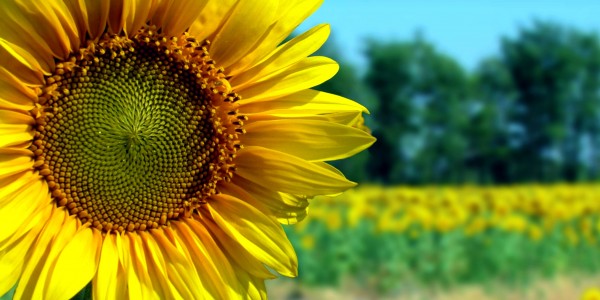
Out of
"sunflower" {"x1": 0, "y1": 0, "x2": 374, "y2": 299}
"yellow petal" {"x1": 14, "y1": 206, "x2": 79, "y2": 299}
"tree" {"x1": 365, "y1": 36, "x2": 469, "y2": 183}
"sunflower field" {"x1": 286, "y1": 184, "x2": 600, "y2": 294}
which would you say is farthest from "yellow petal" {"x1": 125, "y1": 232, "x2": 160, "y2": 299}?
"tree" {"x1": 365, "y1": 36, "x2": 469, "y2": 183}

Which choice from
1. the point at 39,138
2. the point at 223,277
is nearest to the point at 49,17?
the point at 39,138

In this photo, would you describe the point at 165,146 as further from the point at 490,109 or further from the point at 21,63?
the point at 490,109

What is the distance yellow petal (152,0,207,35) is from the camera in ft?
5.14

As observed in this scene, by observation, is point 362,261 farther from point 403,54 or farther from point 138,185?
point 403,54

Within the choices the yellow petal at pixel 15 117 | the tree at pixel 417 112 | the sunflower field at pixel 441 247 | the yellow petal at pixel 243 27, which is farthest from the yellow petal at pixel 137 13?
the tree at pixel 417 112

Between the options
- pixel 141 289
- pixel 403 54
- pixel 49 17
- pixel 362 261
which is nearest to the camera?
pixel 49 17

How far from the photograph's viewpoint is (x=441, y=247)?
30.4 ft

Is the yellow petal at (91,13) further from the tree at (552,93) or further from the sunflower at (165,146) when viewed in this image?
the tree at (552,93)

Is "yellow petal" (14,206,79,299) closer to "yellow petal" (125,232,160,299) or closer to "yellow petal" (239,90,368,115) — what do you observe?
"yellow petal" (125,232,160,299)

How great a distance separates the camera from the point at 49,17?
1.50 meters

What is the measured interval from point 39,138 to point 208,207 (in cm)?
36

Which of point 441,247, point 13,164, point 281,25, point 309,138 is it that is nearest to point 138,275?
point 13,164

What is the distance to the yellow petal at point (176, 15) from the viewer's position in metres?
1.57

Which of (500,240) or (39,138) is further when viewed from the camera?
(500,240)
